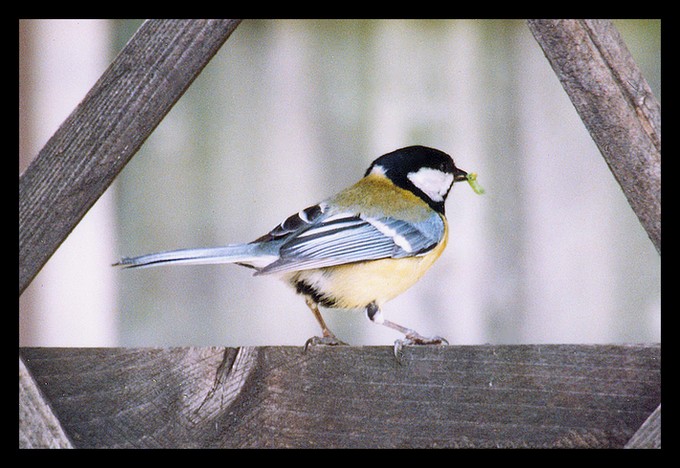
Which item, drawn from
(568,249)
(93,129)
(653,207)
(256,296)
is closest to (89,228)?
(256,296)

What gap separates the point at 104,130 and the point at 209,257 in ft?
1.42

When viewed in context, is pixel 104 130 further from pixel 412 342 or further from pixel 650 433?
pixel 650 433

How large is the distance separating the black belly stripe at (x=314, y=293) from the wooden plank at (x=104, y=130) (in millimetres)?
733

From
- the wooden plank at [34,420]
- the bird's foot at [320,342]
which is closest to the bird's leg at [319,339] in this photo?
the bird's foot at [320,342]

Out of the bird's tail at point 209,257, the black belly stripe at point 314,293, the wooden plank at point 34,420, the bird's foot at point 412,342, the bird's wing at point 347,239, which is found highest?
the bird's wing at point 347,239

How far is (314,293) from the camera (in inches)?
89.0

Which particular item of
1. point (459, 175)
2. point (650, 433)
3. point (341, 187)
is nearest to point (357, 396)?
point (650, 433)

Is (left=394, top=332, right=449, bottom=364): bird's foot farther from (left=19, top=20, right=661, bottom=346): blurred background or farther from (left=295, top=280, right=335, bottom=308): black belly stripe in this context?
(left=19, top=20, right=661, bottom=346): blurred background

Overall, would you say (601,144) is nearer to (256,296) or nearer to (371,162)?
(371,162)

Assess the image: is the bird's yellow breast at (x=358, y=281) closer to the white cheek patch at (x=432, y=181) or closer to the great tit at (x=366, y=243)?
the great tit at (x=366, y=243)

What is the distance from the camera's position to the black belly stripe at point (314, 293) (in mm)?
2243

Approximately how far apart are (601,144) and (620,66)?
15cm

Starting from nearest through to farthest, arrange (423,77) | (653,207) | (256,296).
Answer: (653,207)
(423,77)
(256,296)

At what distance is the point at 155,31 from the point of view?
167 centimetres
